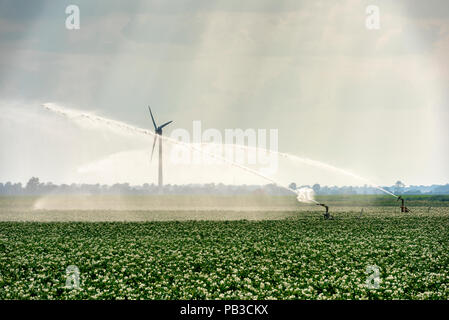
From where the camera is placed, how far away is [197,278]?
25266mm

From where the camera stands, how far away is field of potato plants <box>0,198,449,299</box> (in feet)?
73.4

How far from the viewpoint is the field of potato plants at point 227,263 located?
2236 cm

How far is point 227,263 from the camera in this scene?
29.2m

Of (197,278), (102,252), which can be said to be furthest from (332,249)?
(102,252)

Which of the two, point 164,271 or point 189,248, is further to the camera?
point 189,248

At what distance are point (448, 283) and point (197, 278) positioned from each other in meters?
12.0

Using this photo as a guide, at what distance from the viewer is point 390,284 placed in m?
23.8
